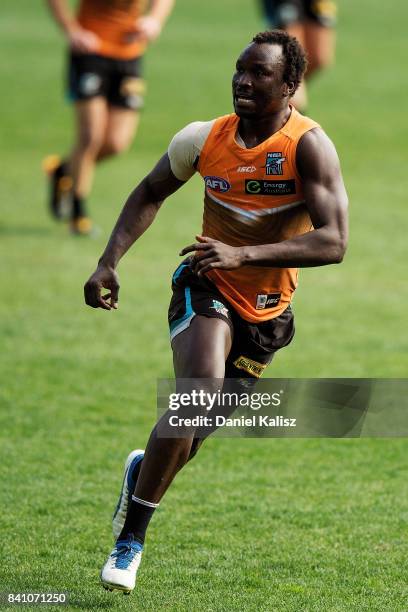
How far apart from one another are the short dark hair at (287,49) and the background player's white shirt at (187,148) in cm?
40

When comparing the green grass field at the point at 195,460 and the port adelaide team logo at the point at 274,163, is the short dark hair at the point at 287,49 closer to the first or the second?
the port adelaide team logo at the point at 274,163

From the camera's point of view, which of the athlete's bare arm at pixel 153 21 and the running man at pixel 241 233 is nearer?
the running man at pixel 241 233

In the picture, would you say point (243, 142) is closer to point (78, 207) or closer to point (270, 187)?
point (270, 187)

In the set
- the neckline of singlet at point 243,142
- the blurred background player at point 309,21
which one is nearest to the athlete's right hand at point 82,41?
the blurred background player at point 309,21

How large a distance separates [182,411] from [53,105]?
17.2 m

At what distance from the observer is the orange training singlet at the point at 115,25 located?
13.1 meters

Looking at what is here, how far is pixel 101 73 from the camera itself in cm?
1300

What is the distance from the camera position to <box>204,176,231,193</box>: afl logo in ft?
18.2

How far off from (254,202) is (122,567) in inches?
62.4

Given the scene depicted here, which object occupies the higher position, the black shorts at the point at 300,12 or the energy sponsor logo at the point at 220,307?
the black shorts at the point at 300,12

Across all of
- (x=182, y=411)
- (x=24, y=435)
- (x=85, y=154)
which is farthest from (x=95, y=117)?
(x=182, y=411)

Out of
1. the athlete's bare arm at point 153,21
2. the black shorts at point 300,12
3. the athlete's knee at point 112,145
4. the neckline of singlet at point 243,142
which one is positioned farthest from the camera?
the black shorts at point 300,12

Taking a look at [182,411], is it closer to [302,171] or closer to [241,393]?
[241,393]

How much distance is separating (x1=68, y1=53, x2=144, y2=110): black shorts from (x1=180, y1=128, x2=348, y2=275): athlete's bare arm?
25.6ft
